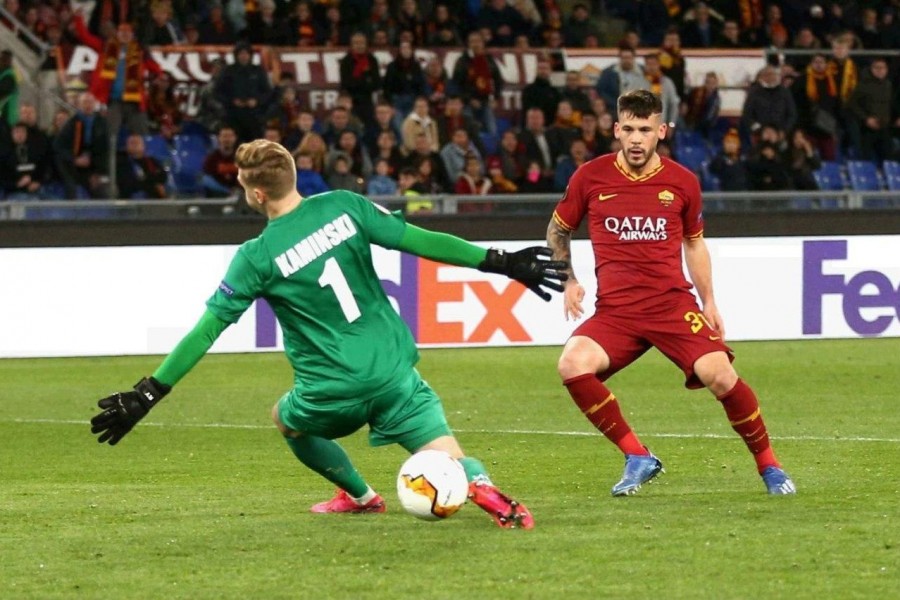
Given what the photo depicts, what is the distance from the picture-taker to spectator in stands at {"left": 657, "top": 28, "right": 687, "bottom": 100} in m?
21.2

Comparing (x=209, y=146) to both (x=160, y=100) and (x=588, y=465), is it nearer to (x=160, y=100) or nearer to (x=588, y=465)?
(x=160, y=100)

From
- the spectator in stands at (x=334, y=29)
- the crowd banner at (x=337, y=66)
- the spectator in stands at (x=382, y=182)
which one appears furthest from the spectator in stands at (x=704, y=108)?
the spectator in stands at (x=382, y=182)

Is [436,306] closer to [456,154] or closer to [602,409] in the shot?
[456,154]

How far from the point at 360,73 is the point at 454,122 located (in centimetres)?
135

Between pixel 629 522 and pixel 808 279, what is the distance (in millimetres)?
9727

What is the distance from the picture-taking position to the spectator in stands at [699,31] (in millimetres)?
23031

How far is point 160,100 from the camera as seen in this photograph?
19.8 metres

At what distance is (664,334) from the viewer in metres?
8.09

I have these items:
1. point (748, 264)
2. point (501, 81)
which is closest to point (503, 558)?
point (748, 264)

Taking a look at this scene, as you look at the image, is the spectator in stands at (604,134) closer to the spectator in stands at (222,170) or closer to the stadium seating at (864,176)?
the stadium seating at (864,176)

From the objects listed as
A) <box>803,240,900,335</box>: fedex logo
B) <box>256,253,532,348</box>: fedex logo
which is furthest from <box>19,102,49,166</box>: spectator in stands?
<box>803,240,900,335</box>: fedex logo

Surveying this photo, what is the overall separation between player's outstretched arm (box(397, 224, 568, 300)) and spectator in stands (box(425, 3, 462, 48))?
1527 cm

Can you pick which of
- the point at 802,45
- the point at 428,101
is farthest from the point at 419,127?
the point at 802,45

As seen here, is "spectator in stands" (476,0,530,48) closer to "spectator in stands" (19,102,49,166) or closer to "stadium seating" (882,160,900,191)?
"stadium seating" (882,160,900,191)
